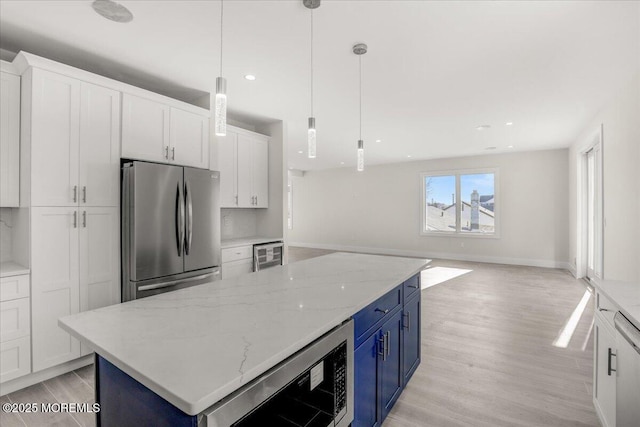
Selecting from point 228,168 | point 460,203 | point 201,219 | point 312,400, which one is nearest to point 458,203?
point 460,203

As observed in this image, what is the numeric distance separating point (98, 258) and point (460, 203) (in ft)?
25.3

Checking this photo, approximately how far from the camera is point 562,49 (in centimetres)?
260

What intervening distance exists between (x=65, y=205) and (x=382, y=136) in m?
4.74

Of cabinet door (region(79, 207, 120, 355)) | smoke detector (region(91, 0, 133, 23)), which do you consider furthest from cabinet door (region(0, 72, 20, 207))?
smoke detector (region(91, 0, 133, 23))

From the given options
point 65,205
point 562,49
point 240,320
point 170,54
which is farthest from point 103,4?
point 562,49

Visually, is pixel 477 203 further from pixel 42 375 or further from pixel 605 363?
pixel 42 375

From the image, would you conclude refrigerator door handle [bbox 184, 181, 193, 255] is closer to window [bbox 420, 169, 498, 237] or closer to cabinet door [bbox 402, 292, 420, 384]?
cabinet door [bbox 402, 292, 420, 384]

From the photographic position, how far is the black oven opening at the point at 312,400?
3.10ft

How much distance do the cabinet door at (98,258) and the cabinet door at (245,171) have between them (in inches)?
66.6

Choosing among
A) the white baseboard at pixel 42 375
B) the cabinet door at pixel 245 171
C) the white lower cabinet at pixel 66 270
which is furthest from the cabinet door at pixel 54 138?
the cabinet door at pixel 245 171

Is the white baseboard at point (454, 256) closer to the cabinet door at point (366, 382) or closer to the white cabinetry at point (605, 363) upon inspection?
the white cabinetry at point (605, 363)

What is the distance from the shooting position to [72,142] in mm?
2557

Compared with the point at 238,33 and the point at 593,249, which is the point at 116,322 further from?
the point at 593,249

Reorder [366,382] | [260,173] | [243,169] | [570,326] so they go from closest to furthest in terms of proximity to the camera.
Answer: [366,382] < [570,326] < [243,169] < [260,173]
